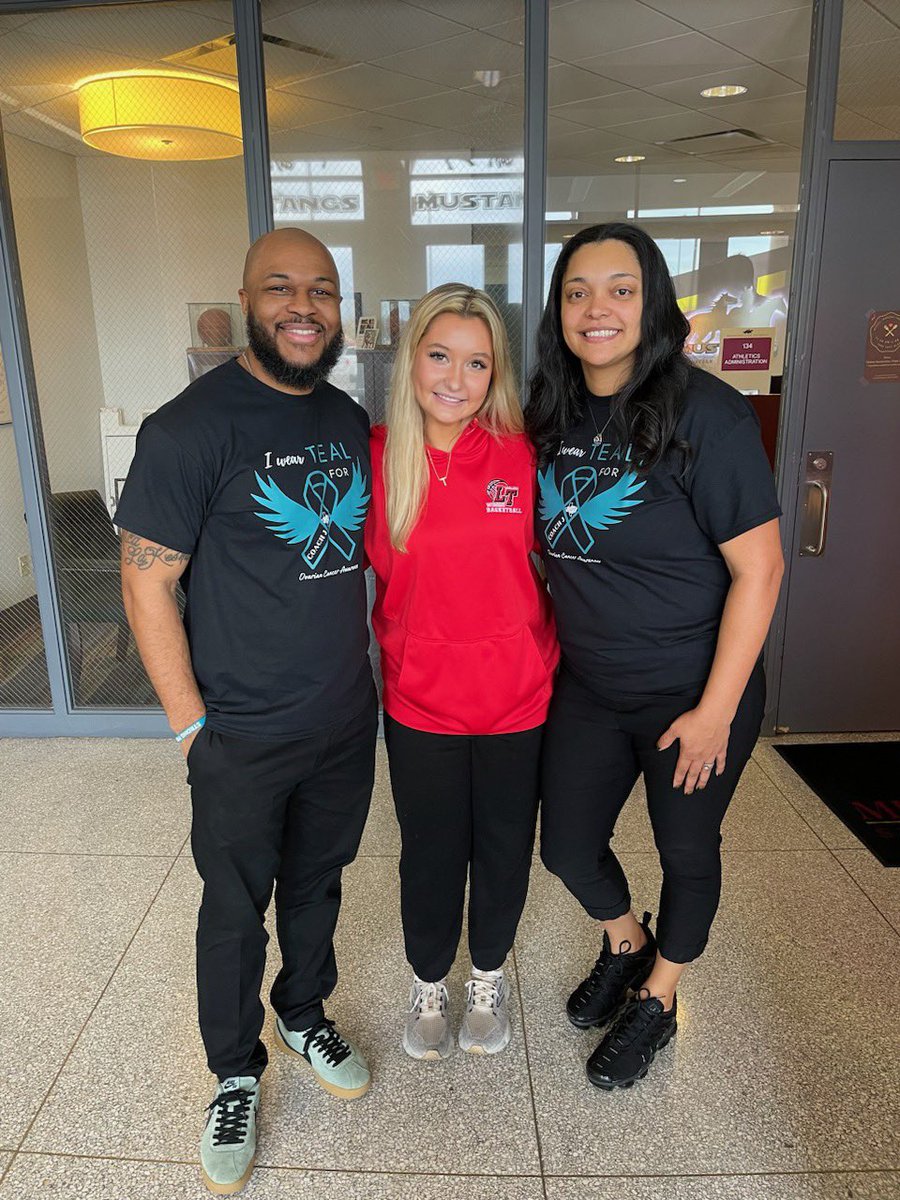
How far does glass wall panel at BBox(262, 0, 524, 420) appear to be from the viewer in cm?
303

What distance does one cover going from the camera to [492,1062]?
6.03 feet

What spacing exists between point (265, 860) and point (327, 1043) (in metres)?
0.51

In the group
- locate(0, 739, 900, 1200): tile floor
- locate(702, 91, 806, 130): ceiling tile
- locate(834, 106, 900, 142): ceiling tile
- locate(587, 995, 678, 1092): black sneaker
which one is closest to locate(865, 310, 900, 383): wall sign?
locate(834, 106, 900, 142): ceiling tile

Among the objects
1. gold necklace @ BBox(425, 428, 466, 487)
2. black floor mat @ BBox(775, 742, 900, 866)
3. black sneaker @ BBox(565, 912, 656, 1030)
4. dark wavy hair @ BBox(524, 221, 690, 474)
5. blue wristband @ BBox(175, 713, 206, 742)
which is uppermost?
dark wavy hair @ BBox(524, 221, 690, 474)

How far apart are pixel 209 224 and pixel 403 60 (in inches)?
38.7

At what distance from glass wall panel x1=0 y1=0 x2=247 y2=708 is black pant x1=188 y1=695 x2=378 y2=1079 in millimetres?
2278

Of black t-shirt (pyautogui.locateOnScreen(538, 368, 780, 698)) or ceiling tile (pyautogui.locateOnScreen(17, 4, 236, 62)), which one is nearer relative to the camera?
black t-shirt (pyautogui.locateOnScreen(538, 368, 780, 698))

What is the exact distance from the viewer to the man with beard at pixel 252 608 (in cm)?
145

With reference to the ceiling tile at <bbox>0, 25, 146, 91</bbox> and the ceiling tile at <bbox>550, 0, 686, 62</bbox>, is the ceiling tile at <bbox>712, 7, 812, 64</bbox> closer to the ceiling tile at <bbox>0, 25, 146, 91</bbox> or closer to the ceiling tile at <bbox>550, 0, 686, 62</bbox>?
the ceiling tile at <bbox>550, 0, 686, 62</bbox>

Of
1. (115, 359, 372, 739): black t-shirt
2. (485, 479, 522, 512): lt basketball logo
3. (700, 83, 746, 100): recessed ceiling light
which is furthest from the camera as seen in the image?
(700, 83, 746, 100): recessed ceiling light

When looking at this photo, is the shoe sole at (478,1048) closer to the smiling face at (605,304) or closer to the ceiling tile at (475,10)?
the smiling face at (605,304)

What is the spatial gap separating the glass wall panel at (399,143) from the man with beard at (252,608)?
1721mm

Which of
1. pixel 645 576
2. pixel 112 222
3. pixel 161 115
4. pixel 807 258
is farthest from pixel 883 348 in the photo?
pixel 112 222

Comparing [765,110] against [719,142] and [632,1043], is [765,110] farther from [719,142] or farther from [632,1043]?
[632,1043]
